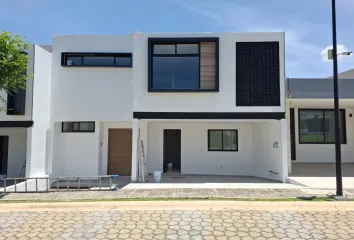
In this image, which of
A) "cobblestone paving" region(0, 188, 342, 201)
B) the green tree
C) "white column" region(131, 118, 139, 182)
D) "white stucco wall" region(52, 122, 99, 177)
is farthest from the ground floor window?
"cobblestone paving" region(0, 188, 342, 201)

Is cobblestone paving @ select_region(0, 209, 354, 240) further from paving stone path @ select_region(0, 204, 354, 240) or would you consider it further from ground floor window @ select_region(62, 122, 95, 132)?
ground floor window @ select_region(62, 122, 95, 132)

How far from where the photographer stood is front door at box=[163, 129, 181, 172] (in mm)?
14008

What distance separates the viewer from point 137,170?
11094 mm

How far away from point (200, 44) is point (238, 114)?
3047 mm

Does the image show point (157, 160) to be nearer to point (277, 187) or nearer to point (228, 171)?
point (228, 171)

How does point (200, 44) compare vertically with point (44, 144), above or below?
above

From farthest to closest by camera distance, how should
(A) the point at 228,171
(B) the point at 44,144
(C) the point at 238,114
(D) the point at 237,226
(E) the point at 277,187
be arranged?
(A) the point at 228,171 → (B) the point at 44,144 → (C) the point at 238,114 → (E) the point at 277,187 → (D) the point at 237,226

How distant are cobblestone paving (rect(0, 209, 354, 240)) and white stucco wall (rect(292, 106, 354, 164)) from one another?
10.4 meters

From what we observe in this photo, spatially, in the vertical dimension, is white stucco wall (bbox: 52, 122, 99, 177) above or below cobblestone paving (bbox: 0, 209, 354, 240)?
above

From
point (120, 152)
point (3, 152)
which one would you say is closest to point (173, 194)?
point (120, 152)

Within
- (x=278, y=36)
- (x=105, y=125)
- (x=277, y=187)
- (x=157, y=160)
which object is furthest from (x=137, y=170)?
(x=278, y=36)

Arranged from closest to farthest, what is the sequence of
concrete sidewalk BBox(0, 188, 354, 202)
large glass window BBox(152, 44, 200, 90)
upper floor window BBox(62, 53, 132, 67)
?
concrete sidewalk BBox(0, 188, 354, 202) < large glass window BBox(152, 44, 200, 90) < upper floor window BBox(62, 53, 132, 67)

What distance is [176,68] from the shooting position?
36.1 ft

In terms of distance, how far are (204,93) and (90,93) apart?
5069 millimetres
